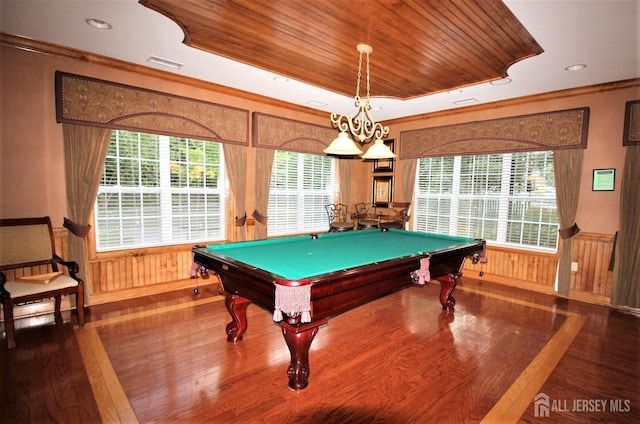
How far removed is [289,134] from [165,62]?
2.29 meters

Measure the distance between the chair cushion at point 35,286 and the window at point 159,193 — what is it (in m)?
0.84

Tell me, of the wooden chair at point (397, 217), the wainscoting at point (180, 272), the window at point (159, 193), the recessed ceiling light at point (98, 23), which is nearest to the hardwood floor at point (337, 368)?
the wainscoting at point (180, 272)

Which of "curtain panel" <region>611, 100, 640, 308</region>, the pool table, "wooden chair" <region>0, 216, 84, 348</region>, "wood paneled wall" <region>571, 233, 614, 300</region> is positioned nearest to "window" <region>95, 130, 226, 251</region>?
"wooden chair" <region>0, 216, 84, 348</region>

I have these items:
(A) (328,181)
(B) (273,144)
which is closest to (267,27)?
(B) (273,144)

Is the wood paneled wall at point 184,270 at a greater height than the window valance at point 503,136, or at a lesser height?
lesser

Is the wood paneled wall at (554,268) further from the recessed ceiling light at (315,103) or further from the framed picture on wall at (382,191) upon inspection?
the recessed ceiling light at (315,103)

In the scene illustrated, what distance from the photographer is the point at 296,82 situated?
429cm

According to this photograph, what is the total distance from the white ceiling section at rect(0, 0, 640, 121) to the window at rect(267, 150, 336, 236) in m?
1.51

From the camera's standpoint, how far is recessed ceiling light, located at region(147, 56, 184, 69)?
3595 mm

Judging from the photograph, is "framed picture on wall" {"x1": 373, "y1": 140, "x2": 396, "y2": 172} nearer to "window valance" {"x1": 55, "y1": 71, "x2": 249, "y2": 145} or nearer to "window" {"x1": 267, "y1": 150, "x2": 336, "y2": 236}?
"window" {"x1": 267, "y1": 150, "x2": 336, "y2": 236}

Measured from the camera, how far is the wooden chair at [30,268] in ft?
8.99

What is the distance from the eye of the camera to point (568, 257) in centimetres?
434

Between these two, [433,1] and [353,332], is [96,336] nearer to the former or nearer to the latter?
[353,332]

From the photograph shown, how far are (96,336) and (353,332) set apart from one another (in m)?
2.49
